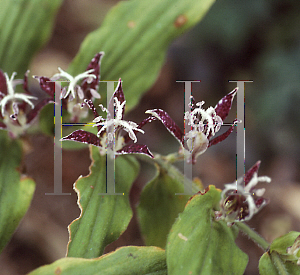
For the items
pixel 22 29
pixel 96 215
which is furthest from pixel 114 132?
pixel 22 29

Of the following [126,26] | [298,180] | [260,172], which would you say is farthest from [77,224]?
[298,180]

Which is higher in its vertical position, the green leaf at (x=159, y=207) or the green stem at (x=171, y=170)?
the green stem at (x=171, y=170)

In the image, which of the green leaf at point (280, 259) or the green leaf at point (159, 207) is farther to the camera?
the green leaf at point (159, 207)

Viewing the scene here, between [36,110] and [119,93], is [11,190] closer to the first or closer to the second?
[36,110]

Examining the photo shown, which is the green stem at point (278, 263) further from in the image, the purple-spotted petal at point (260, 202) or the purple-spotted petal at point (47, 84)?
the purple-spotted petal at point (47, 84)

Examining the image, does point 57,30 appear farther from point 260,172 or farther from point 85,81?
point 260,172

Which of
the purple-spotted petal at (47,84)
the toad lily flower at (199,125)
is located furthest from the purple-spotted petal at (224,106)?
the purple-spotted petal at (47,84)
